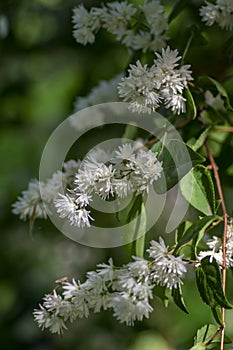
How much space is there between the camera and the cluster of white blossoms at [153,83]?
3.22 feet

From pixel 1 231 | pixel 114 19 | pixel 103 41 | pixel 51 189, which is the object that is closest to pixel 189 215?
pixel 51 189

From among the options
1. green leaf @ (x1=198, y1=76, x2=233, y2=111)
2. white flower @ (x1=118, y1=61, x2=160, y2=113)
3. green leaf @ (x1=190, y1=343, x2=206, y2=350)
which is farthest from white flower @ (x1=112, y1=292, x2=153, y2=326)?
green leaf @ (x1=198, y1=76, x2=233, y2=111)

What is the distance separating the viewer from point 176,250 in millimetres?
937

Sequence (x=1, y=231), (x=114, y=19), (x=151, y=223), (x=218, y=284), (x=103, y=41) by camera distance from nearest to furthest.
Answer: (x=218, y=284), (x=151, y=223), (x=114, y=19), (x=103, y=41), (x=1, y=231)

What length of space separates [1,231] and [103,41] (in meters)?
0.84

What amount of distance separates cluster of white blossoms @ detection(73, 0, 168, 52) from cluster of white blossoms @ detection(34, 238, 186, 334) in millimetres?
438

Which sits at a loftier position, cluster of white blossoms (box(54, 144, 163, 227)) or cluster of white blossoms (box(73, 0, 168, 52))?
cluster of white blossoms (box(73, 0, 168, 52))

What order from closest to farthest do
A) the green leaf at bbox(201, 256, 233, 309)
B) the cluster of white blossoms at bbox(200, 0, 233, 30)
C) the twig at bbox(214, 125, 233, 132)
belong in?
the green leaf at bbox(201, 256, 233, 309) → the cluster of white blossoms at bbox(200, 0, 233, 30) → the twig at bbox(214, 125, 233, 132)

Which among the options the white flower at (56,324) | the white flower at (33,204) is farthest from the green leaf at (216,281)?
the white flower at (33,204)

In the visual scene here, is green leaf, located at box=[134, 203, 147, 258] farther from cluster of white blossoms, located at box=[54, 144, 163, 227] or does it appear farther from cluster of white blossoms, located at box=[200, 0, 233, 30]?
cluster of white blossoms, located at box=[200, 0, 233, 30]

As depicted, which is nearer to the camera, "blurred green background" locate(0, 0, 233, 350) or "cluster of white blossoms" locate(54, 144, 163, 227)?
"cluster of white blossoms" locate(54, 144, 163, 227)

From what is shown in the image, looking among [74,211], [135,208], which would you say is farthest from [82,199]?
[135,208]

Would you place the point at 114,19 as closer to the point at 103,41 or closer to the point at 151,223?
the point at 151,223

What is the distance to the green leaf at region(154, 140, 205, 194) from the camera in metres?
0.98
